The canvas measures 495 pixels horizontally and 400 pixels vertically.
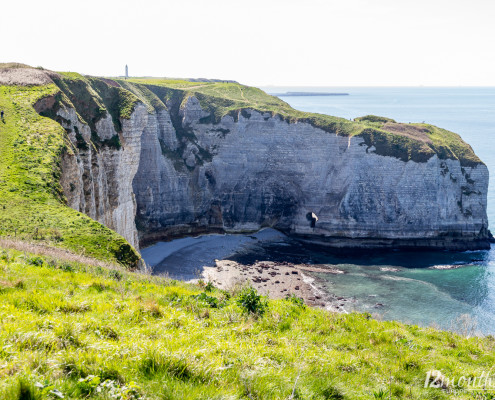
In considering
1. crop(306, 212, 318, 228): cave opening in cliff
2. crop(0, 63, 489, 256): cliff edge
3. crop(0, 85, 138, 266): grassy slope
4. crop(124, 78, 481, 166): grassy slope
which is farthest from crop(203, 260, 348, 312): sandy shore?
crop(124, 78, 481, 166): grassy slope

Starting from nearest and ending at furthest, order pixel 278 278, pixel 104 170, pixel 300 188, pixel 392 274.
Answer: pixel 104 170 → pixel 278 278 → pixel 392 274 → pixel 300 188

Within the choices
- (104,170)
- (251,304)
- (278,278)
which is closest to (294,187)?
(278,278)

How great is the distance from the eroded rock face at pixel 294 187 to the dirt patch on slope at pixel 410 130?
22.6 feet

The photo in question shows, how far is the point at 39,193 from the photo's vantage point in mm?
25438

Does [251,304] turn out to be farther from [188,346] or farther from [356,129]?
[356,129]

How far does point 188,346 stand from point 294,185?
208 ft

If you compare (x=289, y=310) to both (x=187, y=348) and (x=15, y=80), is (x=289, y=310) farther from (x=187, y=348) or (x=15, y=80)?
(x=15, y=80)

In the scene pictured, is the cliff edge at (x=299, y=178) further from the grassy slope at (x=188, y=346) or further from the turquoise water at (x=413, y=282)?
the grassy slope at (x=188, y=346)

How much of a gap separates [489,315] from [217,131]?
52.3m

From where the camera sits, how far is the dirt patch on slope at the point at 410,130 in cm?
7119

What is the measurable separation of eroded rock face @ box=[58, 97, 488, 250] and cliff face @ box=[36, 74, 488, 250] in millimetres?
175

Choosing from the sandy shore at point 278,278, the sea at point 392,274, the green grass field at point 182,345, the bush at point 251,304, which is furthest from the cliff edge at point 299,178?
the bush at point 251,304

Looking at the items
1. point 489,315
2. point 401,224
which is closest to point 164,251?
point 401,224

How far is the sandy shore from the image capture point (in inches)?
1810
